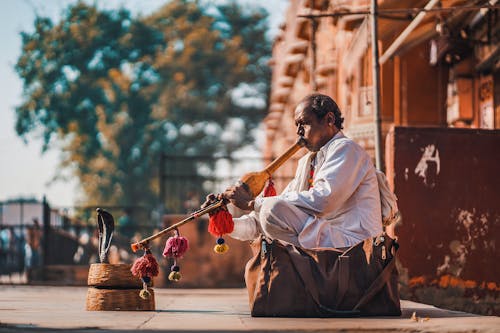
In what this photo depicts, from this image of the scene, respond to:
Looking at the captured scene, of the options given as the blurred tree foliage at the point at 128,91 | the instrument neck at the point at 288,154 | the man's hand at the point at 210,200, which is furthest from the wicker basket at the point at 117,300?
the blurred tree foliage at the point at 128,91

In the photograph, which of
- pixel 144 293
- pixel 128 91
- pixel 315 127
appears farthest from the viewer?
pixel 128 91

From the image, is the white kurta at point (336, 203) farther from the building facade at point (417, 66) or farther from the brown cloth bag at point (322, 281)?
the building facade at point (417, 66)

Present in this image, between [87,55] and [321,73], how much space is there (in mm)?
23454

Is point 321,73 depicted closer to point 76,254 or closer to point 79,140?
point 76,254

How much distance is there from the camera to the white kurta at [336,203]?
6.21 m

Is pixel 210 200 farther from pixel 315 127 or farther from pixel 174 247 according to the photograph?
pixel 315 127

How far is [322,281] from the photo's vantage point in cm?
622

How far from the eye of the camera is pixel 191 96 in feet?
141

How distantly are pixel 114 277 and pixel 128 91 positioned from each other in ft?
117

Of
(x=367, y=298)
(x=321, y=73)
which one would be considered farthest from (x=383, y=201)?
(x=321, y=73)

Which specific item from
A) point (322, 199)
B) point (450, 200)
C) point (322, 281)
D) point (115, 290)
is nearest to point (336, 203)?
point (322, 199)

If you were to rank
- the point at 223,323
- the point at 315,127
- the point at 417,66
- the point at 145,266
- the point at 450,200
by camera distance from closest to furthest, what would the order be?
the point at 223,323 → the point at 315,127 → the point at 145,266 → the point at 450,200 → the point at 417,66

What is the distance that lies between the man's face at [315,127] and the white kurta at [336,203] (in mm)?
58

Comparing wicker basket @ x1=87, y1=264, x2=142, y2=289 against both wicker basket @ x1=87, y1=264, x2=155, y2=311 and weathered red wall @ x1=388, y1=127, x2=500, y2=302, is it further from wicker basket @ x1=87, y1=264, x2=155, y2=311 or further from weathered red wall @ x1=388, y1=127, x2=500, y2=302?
weathered red wall @ x1=388, y1=127, x2=500, y2=302
